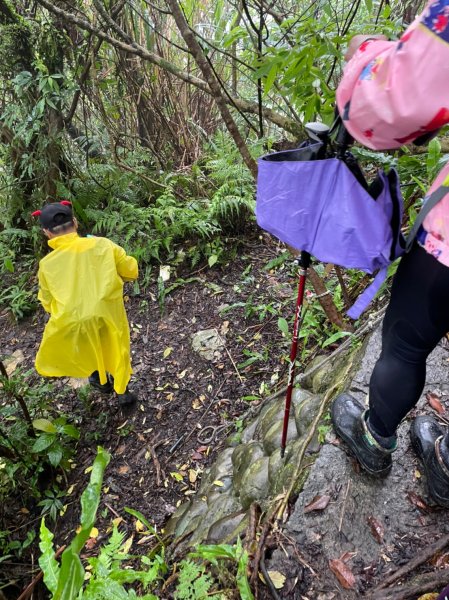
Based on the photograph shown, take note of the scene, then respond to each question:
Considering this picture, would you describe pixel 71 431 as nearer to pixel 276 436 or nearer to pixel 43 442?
pixel 43 442

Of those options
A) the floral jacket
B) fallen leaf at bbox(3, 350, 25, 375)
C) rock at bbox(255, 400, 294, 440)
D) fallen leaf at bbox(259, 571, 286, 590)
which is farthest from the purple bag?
fallen leaf at bbox(3, 350, 25, 375)

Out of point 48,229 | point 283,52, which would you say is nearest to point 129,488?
point 48,229

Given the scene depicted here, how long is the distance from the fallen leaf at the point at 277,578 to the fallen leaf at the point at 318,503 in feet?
0.87

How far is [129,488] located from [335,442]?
1683 millimetres

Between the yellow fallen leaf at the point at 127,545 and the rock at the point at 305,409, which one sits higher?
the rock at the point at 305,409

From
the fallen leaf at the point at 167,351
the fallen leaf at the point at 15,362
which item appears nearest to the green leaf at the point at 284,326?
the fallen leaf at the point at 167,351

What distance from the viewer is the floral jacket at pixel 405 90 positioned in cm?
90

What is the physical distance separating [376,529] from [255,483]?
0.68m

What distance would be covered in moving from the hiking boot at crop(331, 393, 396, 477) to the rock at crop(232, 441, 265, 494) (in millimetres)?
661

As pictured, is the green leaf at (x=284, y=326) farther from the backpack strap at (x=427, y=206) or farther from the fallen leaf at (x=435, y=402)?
the backpack strap at (x=427, y=206)

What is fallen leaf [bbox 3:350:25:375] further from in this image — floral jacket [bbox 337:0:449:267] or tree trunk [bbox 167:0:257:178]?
floral jacket [bbox 337:0:449:267]

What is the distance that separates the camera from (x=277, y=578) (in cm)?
151

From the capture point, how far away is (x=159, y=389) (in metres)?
3.50

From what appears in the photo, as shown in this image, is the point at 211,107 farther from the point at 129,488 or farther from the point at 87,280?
the point at 129,488
